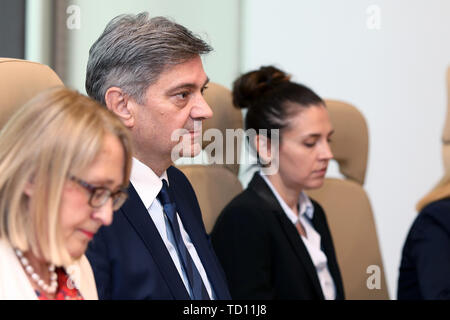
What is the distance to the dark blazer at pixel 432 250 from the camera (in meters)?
1.61

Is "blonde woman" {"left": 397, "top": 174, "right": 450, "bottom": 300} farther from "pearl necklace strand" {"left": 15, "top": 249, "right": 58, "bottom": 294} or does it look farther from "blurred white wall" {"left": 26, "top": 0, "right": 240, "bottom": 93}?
"pearl necklace strand" {"left": 15, "top": 249, "right": 58, "bottom": 294}

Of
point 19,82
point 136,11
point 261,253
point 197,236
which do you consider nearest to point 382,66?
point 136,11

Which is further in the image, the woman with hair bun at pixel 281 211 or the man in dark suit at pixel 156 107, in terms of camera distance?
the woman with hair bun at pixel 281 211

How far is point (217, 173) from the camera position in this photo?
1.80m

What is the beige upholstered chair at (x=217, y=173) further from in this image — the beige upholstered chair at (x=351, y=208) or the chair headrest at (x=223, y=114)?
the beige upholstered chair at (x=351, y=208)

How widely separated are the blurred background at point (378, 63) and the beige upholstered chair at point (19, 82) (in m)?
1.60

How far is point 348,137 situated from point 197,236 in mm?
830

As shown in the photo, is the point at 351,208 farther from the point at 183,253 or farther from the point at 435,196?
the point at 183,253

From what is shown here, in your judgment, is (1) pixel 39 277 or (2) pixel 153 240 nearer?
(1) pixel 39 277

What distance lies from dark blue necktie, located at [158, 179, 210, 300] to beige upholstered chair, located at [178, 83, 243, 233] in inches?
15.8

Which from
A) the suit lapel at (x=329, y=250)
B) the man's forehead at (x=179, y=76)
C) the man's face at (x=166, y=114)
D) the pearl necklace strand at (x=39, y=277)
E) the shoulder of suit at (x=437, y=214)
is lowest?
the suit lapel at (x=329, y=250)

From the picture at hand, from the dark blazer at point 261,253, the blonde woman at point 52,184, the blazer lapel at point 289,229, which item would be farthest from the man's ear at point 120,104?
the blazer lapel at point 289,229
